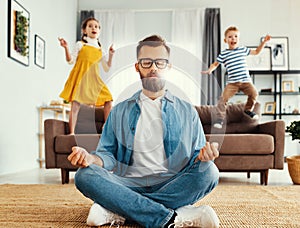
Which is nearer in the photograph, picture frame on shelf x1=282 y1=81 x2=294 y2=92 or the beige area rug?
the beige area rug

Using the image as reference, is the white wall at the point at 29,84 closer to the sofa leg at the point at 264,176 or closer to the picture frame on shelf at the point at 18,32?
the picture frame on shelf at the point at 18,32

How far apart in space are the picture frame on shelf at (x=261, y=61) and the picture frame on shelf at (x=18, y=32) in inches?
138

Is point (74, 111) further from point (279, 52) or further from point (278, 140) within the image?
point (279, 52)

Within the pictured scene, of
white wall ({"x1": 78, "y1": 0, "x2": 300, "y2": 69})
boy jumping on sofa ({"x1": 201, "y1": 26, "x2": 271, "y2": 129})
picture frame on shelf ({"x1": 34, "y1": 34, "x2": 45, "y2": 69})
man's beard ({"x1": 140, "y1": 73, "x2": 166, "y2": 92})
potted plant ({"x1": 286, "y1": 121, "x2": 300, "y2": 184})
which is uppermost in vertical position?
white wall ({"x1": 78, "y1": 0, "x2": 300, "y2": 69})

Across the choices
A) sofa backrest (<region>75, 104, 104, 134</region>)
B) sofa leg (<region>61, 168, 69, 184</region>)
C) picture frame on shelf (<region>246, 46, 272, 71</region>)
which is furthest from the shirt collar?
picture frame on shelf (<region>246, 46, 272, 71</region>)

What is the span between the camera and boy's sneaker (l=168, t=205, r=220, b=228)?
55.9 inches

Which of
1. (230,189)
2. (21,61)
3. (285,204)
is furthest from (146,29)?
(285,204)

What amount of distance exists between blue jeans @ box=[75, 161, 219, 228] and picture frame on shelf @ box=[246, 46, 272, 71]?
535 cm

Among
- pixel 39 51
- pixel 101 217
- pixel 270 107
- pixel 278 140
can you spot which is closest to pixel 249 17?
pixel 270 107

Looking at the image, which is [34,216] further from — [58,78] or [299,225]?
[58,78]

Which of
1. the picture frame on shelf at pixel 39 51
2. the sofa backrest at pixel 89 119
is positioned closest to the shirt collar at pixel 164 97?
the sofa backrest at pixel 89 119

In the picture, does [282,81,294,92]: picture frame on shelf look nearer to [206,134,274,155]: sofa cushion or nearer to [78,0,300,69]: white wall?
[78,0,300,69]: white wall

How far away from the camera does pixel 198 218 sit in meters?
1.44

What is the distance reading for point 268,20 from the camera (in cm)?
680
